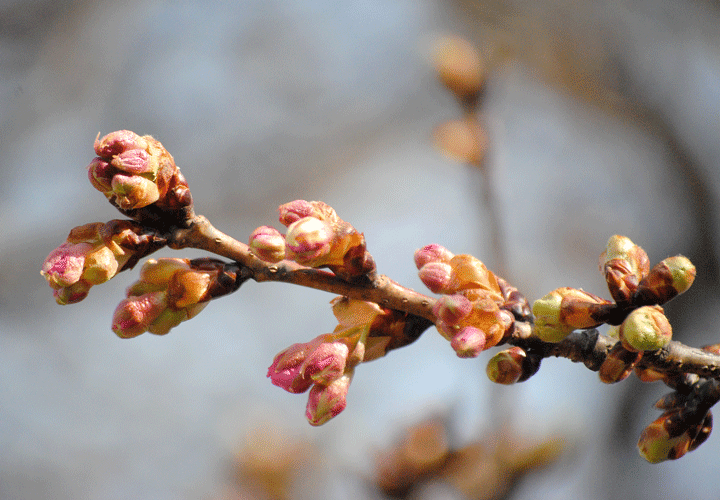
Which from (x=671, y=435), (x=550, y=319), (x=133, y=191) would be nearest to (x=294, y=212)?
(x=133, y=191)

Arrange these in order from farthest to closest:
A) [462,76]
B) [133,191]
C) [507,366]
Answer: [462,76] < [507,366] < [133,191]

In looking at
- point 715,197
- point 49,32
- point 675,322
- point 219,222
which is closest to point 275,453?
point 219,222

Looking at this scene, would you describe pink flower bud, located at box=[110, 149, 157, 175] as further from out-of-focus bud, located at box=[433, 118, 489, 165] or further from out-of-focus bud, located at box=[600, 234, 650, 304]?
out-of-focus bud, located at box=[433, 118, 489, 165]

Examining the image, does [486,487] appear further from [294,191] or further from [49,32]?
[49,32]

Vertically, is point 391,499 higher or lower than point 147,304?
lower

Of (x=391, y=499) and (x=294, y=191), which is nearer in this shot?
(x=391, y=499)

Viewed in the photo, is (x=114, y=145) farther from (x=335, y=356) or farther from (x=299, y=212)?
(x=335, y=356)
